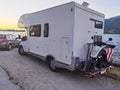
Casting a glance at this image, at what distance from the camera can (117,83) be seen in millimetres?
5910

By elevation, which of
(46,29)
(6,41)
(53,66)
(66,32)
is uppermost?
(46,29)

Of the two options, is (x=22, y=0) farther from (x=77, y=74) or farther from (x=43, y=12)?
(x=77, y=74)

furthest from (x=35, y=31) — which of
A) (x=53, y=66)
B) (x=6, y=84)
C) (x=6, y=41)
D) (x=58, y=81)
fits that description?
(x=6, y=41)

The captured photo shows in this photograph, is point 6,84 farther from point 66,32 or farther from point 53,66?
point 66,32

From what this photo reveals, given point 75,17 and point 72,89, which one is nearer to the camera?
point 72,89

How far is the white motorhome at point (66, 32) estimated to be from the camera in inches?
225

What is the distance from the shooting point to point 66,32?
19.8ft

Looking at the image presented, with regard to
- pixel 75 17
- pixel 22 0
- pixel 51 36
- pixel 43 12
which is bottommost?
pixel 51 36

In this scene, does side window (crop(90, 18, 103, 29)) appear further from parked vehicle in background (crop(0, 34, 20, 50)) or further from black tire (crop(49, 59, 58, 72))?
parked vehicle in background (crop(0, 34, 20, 50))

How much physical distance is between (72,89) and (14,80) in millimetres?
2294

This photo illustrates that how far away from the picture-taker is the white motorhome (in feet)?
18.7

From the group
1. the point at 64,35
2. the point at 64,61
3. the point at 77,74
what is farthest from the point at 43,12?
the point at 77,74

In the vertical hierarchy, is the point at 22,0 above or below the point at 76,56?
above

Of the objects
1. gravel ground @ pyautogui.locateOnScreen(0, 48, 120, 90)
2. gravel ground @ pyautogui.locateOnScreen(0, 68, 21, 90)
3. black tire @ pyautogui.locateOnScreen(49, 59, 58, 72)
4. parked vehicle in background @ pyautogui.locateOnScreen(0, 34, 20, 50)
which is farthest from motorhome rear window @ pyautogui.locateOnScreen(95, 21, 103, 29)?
parked vehicle in background @ pyautogui.locateOnScreen(0, 34, 20, 50)
